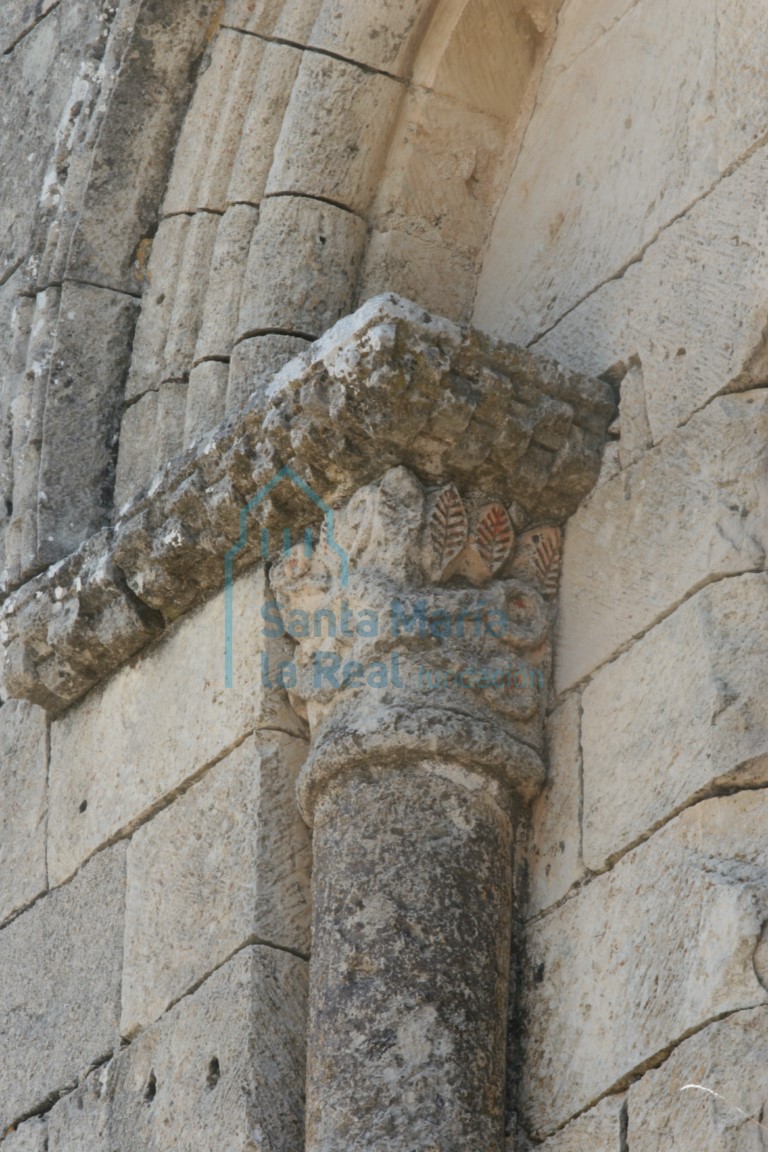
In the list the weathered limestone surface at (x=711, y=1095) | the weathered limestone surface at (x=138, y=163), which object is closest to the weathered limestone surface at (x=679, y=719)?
the weathered limestone surface at (x=711, y=1095)

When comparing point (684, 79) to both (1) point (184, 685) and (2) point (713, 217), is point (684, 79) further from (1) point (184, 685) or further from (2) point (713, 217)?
(1) point (184, 685)

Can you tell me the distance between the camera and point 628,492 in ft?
11.6

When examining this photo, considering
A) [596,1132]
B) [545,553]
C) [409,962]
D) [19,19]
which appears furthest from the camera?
[19,19]

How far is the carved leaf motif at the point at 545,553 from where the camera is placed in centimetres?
362

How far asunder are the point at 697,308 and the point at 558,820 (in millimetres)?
912

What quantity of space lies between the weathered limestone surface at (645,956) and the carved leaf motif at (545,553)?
1.97 ft

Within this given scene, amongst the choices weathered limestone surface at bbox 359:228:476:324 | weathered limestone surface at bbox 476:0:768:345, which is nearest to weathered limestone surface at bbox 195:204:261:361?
weathered limestone surface at bbox 359:228:476:324

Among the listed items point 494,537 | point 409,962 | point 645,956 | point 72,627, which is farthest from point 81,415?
point 645,956

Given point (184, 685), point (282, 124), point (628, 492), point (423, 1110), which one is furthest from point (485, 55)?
point (423, 1110)

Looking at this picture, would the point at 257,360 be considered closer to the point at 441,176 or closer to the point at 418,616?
the point at 441,176

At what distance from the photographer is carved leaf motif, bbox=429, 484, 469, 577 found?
3.52 m

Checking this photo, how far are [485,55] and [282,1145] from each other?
224 cm

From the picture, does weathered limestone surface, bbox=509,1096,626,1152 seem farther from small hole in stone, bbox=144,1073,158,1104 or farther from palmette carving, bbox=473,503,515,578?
palmette carving, bbox=473,503,515,578

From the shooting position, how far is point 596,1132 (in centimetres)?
302
